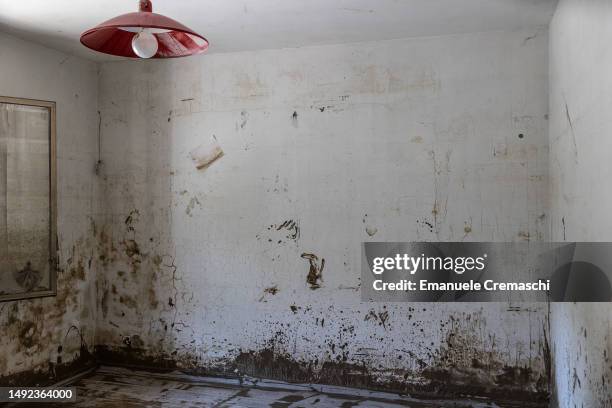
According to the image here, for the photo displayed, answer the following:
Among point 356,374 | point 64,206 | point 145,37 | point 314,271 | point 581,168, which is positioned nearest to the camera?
point 145,37

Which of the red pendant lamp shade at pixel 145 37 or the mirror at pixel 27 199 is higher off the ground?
the red pendant lamp shade at pixel 145 37

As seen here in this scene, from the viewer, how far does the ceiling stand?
10.8ft

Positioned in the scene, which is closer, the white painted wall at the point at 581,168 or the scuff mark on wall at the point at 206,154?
the white painted wall at the point at 581,168

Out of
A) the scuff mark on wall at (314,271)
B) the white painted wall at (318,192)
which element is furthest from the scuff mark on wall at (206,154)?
the scuff mark on wall at (314,271)

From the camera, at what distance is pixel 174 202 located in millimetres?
4461

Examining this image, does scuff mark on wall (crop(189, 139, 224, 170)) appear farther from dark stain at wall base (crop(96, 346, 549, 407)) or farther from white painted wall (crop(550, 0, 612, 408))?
white painted wall (crop(550, 0, 612, 408))

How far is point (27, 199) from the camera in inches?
159

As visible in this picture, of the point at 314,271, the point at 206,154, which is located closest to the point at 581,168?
the point at 314,271

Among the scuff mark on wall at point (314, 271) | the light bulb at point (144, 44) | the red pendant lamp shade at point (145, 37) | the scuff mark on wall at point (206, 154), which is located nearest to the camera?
the red pendant lamp shade at point (145, 37)

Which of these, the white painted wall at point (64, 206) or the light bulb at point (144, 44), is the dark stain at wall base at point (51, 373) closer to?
the white painted wall at point (64, 206)

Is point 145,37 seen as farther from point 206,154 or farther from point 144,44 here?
point 206,154

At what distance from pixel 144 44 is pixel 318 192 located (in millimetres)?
2156

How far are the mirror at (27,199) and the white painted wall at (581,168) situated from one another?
146 inches

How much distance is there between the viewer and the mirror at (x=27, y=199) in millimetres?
3854
